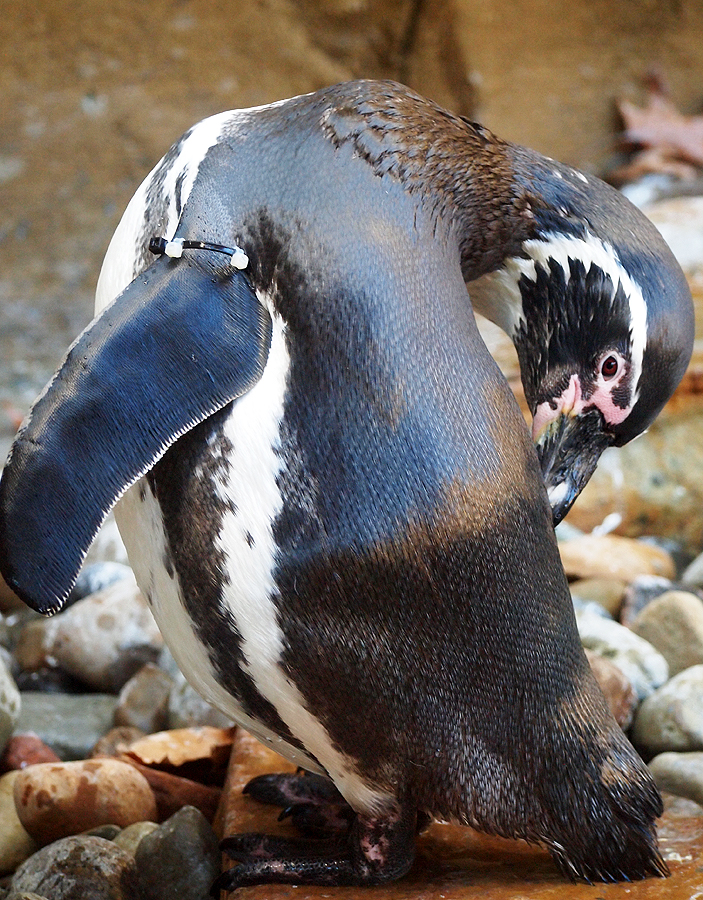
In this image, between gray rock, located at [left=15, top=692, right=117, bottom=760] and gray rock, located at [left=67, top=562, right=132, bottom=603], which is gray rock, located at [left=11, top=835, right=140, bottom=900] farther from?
gray rock, located at [left=67, top=562, right=132, bottom=603]

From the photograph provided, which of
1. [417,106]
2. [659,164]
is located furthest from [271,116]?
[659,164]

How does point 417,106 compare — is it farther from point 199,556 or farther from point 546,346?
point 199,556

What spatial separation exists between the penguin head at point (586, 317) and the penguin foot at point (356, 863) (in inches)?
15.8

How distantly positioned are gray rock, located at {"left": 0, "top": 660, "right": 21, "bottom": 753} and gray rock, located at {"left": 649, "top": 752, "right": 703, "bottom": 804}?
96 centimetres

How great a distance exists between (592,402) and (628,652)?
78 cm

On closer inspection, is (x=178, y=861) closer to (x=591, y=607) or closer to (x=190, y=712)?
(x=190, y=712)

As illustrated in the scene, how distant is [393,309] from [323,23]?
335 centimetres

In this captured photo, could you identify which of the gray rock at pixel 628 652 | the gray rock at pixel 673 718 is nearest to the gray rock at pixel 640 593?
the gray rock at pixel 628 652

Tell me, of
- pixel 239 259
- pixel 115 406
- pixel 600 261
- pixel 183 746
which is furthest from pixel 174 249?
pixel 183 746

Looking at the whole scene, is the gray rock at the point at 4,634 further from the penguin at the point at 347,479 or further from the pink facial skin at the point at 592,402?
the pink facial skin at the point at 592,402

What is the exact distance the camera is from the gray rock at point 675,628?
1.97 meters

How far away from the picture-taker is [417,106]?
3.80 ft

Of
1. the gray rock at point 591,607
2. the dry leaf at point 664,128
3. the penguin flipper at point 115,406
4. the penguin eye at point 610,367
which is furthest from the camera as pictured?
the dry leaf at point 664,128

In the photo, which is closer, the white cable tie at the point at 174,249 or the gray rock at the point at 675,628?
the white cable tie at the point at 174,249
